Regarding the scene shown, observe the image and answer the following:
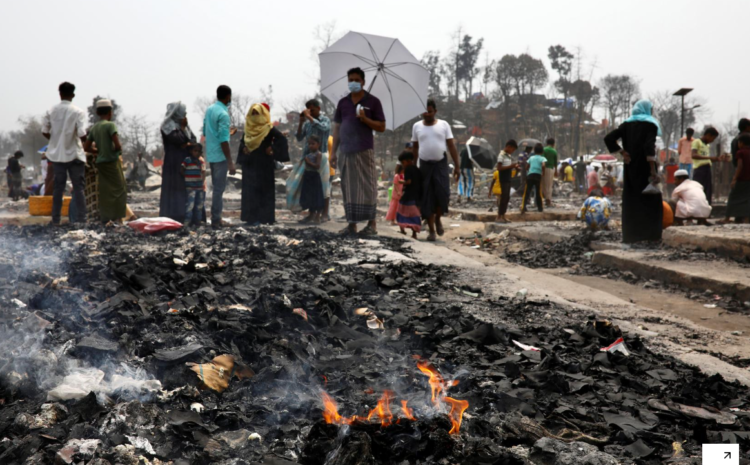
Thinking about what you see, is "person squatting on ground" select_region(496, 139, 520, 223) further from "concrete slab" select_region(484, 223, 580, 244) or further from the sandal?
the sandal

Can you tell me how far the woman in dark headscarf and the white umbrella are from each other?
231 cm

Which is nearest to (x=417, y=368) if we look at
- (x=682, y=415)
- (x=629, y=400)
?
(x=629, y=400)

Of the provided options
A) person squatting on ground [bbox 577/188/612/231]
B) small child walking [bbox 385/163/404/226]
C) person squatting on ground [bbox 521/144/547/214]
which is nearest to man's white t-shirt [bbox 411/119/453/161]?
small child walking [bbox 385/163/404/226]

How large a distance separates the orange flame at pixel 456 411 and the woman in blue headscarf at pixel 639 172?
17.6ft

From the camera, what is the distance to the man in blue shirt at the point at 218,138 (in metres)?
8.08

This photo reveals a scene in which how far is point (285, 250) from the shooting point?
19.4 ft

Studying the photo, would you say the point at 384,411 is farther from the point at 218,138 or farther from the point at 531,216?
the point at 531,216

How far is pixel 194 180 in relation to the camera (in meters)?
8.20

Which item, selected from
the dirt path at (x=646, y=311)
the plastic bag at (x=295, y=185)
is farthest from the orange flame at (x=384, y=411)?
the plastic bag at (x=295, y=185)

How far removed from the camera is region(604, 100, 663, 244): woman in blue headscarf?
6.79m

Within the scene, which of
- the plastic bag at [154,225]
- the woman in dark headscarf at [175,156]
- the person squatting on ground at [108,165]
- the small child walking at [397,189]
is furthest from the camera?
the small child walking at [397,189]

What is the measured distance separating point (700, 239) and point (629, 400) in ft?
16.2

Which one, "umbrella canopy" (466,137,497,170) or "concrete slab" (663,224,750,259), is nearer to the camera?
"concrete slab" (663,224,750,259)

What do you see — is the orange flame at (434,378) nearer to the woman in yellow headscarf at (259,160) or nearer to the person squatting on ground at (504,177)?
the woman in yellow headscarf at (259,160)
